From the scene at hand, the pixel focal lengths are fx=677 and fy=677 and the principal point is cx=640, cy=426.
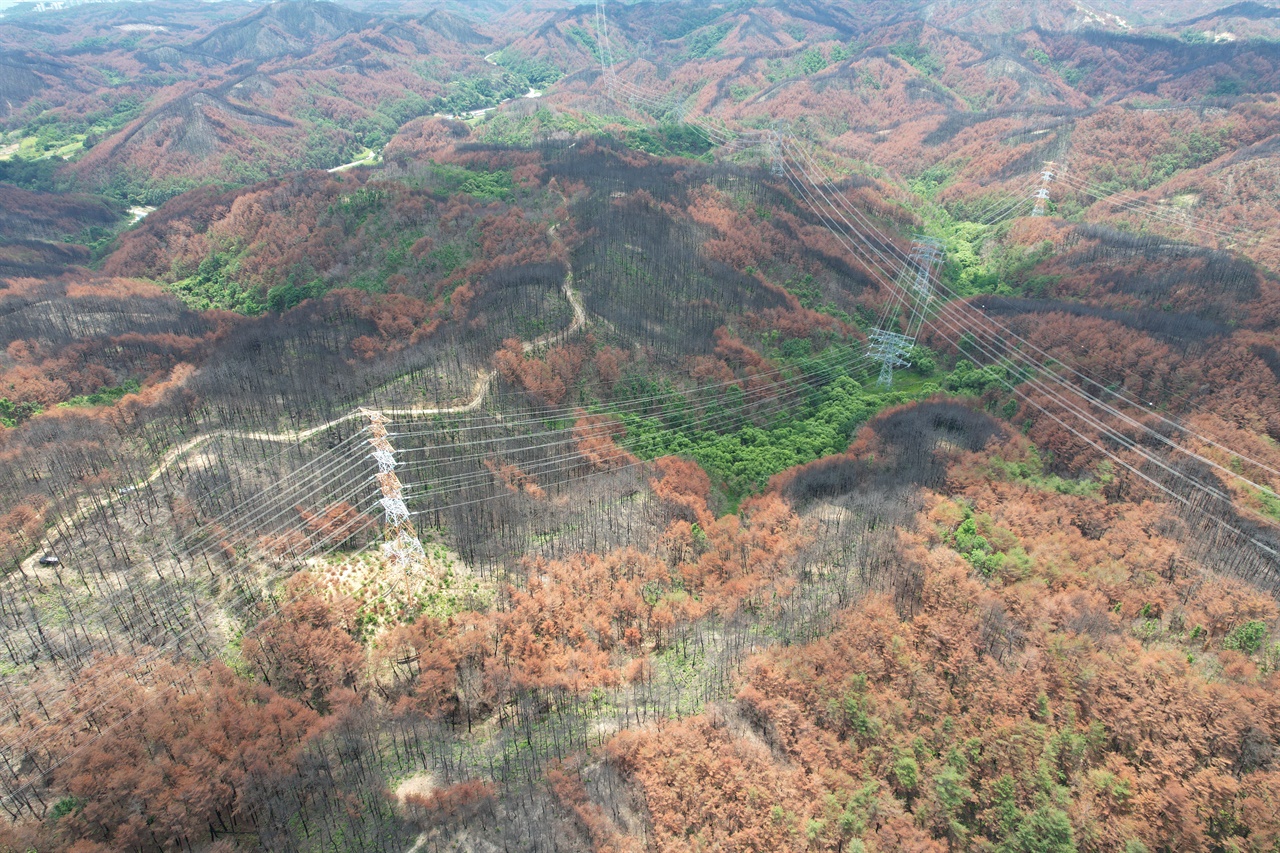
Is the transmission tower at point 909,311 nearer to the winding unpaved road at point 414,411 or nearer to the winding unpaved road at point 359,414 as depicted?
the winding unpaved road at point 414,411

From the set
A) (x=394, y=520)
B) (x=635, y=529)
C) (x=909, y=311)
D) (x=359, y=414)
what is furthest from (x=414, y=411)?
(x=909, y=311)

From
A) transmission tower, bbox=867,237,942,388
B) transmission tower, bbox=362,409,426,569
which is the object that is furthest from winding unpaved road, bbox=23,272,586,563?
transmission tower, bbox=867,237,942,388

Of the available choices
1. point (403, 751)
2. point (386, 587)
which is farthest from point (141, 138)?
point (403, 751)

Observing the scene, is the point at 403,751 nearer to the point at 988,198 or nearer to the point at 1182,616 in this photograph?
the point at 1182,616

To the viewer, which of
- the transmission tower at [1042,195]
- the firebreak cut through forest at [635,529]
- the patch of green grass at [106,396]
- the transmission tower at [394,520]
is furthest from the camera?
the transmission tower at [1042,195]

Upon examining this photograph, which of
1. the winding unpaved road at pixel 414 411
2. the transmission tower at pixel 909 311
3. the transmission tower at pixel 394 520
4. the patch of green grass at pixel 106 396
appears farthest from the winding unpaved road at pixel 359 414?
the transmission tower at pixel 909 311

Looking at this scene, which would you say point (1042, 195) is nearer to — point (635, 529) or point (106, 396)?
point (635, 529)

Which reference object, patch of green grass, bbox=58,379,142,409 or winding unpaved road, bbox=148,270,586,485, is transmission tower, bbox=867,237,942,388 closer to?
winding unpaved road, bbox=148,270,586,485
